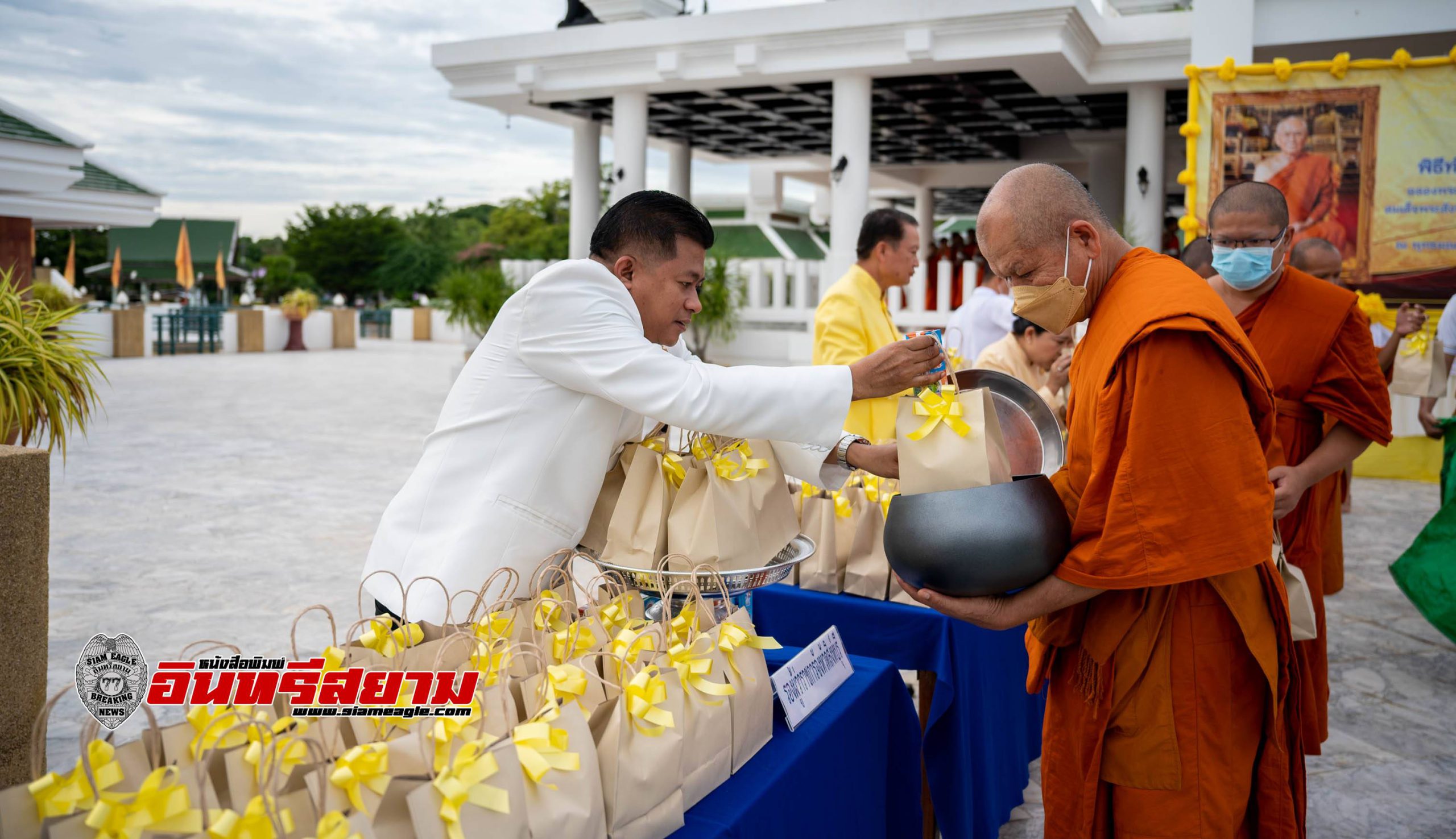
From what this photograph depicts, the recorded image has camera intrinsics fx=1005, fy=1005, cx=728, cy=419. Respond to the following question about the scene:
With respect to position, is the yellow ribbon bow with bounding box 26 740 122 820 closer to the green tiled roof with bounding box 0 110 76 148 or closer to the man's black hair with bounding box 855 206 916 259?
the man's black hair with bounding box 855 206 916 259

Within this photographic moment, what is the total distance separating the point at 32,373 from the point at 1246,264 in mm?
5051

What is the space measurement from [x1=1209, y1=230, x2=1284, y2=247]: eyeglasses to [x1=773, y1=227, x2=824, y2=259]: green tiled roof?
2056cm

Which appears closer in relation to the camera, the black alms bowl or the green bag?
the black alms bowl

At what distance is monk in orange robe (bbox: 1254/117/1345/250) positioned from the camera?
22.9 ft

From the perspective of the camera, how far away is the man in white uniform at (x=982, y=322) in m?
6.09

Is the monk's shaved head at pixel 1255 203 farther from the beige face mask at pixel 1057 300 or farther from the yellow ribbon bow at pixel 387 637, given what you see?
the yellow ribbon bow at pixel 387 637

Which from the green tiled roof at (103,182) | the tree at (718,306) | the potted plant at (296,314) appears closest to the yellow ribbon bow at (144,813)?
the tree at (718,306)

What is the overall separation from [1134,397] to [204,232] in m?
48.8

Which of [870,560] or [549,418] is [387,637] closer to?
[549,418]

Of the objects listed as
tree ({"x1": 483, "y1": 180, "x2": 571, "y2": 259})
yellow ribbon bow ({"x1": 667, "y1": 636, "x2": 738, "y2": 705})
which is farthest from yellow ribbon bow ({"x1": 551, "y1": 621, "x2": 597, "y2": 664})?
tree ({"x1": 483, "y1": 180, "x2": 571, "y2": 259})

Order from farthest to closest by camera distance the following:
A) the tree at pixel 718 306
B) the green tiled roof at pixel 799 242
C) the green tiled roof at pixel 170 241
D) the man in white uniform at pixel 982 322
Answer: the green tiled roof at pixel 170 241 < the green tiled roof at pixel 799 242 < the tree at pixel 718 306 < the man in white uniform at pixel 982 322

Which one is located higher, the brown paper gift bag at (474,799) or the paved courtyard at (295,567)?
the brown paper gift bag at (474,799)

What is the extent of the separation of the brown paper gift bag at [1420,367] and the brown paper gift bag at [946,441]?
536cm

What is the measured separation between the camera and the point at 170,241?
41.7 meters
